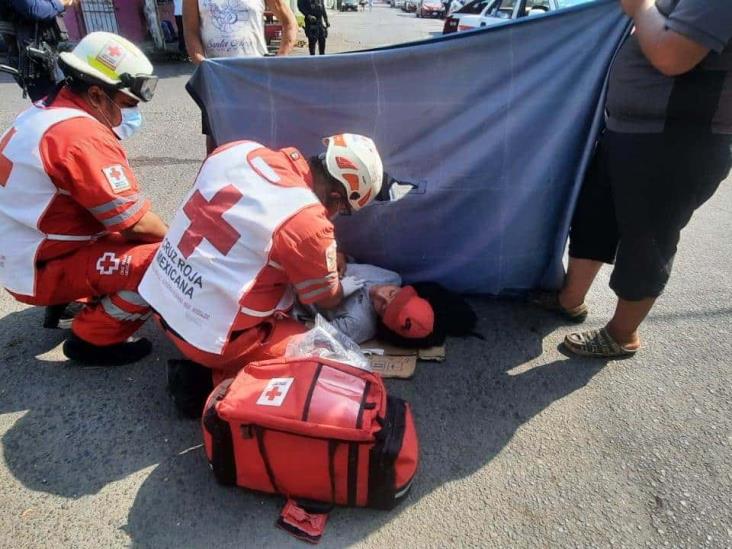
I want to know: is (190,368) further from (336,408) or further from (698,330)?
(698,330)

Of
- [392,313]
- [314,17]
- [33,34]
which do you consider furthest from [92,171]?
[314,17]

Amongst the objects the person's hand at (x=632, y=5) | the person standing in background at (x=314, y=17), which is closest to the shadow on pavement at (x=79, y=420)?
the person's hand at (x=632, y=5)

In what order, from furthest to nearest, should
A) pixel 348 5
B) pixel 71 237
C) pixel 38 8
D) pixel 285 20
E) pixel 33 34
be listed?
1. pixel 348 5
2. pixel 33 34
3. pixel 38 8
4. pixel 285 20
5. pixel 71 237

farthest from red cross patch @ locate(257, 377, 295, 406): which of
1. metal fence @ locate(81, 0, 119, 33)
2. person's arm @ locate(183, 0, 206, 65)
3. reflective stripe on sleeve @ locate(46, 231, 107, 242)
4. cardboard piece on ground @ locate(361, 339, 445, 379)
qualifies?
metal fence @ locate(81, 0, 119, 33)

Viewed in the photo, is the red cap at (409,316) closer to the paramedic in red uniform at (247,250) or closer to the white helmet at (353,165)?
the paramedic in red uniform at (247,250)

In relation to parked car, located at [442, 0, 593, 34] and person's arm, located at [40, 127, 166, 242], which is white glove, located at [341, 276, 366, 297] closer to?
person's arm, located at [40, 127, 166, 242]

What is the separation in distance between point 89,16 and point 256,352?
12.2m

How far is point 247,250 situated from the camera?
6.39ft

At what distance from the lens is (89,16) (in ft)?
36.2

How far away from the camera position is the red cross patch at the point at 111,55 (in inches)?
91.3

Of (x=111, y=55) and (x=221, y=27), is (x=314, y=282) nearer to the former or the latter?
(x=111, y=55)

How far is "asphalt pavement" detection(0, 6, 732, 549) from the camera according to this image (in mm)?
1814

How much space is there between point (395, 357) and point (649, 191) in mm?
1425

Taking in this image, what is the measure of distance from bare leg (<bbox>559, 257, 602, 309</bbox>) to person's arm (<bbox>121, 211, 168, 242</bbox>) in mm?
2242
